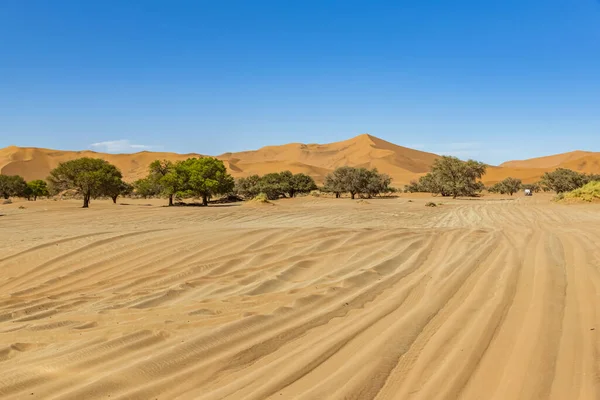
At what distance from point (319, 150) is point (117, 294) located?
132 metres

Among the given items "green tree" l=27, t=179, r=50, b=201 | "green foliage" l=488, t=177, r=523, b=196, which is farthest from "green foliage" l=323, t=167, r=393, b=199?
"green tree" l=27, t=179, r=50, b=201

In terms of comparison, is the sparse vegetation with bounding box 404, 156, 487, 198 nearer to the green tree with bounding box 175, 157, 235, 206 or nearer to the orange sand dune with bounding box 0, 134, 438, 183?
the green tree with bounding box 175, 157, 235, 206

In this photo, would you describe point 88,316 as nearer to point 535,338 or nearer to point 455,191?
point 535,338

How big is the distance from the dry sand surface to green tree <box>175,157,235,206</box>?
2036 cm

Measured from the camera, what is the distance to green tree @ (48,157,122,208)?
26656 mm

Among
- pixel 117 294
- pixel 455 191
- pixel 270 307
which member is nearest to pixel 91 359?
pixel 270 307

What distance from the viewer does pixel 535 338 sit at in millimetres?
3670

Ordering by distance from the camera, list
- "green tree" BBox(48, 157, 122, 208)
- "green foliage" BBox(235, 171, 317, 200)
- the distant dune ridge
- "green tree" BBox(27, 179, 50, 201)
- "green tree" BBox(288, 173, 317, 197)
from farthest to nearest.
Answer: the distant dune ridge, "green tree" BBox(27, 179, 50, 201), "green tree" BBox(288, 173, 317, 197), "green foliage" BBox(235, 171, 317, 200), "green tree" BBox(48, 157, 122, 208)

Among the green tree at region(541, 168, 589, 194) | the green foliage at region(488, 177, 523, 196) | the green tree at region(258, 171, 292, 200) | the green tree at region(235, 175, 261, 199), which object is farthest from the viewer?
the green foliage at region(488, 177, 523, 196)

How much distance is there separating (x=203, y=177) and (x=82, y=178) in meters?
7.06

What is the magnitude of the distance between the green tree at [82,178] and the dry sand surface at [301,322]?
792 inches

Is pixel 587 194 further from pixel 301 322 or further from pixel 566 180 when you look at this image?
pixel 301 322

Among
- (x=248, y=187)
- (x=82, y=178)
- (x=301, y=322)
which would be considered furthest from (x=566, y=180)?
(x=301, y=322)

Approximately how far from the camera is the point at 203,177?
29.6 m
